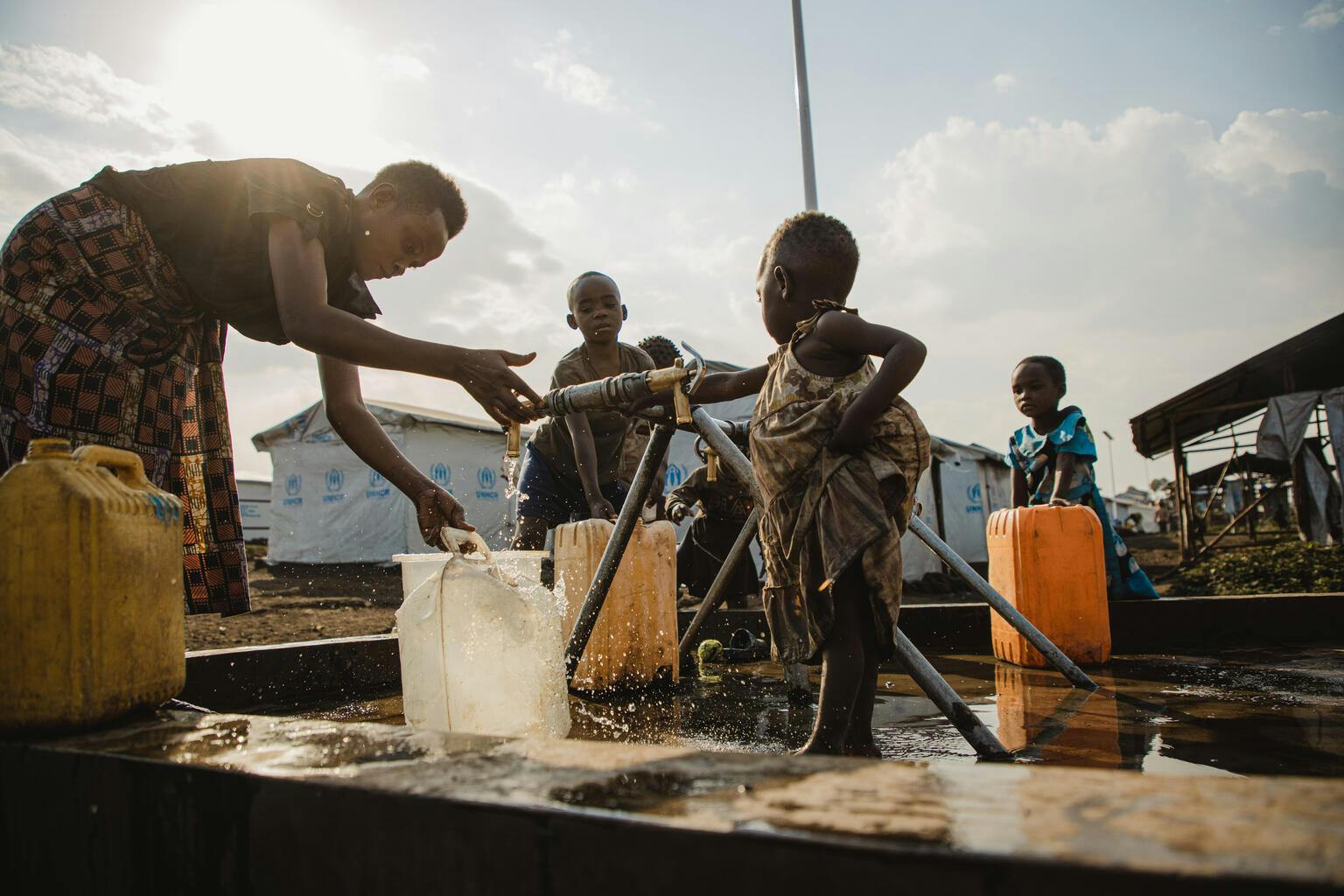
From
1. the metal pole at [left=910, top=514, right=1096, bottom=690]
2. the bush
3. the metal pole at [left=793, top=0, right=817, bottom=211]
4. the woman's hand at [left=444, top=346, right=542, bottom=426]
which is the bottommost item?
the bush

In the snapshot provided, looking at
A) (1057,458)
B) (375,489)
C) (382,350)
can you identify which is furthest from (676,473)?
(382,350)

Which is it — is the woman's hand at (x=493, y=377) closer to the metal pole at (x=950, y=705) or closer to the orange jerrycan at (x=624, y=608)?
the metal pole at (x=950, y=705)

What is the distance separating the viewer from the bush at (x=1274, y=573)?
25.6 ft

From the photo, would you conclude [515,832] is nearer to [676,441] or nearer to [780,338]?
[780,338]

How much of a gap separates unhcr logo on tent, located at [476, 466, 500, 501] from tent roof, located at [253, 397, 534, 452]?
32.7 inches

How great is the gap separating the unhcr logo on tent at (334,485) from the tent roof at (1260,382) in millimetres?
15823

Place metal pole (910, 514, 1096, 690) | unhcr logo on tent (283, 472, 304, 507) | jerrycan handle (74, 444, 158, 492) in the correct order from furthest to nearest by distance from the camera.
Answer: unhcr logo on tent (283, 472, 304, 507) < metal pole (910, 514, 1096, 690) < jerrycan handle (74, 444, 158, 492)

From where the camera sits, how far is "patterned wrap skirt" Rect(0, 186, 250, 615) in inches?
74.8

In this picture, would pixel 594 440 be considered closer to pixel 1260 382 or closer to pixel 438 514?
pixel 438 514

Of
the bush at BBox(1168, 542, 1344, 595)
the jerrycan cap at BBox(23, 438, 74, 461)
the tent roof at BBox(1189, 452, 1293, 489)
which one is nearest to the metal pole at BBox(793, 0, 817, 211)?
the bush at BBox(1168, 542, 1344, 595)

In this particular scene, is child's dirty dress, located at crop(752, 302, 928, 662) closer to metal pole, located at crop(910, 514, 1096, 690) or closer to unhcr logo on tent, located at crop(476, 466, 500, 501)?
metal pole, located at crop(910, 514, 1096, 690)

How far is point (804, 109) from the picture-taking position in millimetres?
9352

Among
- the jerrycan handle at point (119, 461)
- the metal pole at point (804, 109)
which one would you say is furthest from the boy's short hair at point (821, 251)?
the metal pole at point (804, 109)

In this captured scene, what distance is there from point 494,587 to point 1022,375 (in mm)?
3525
